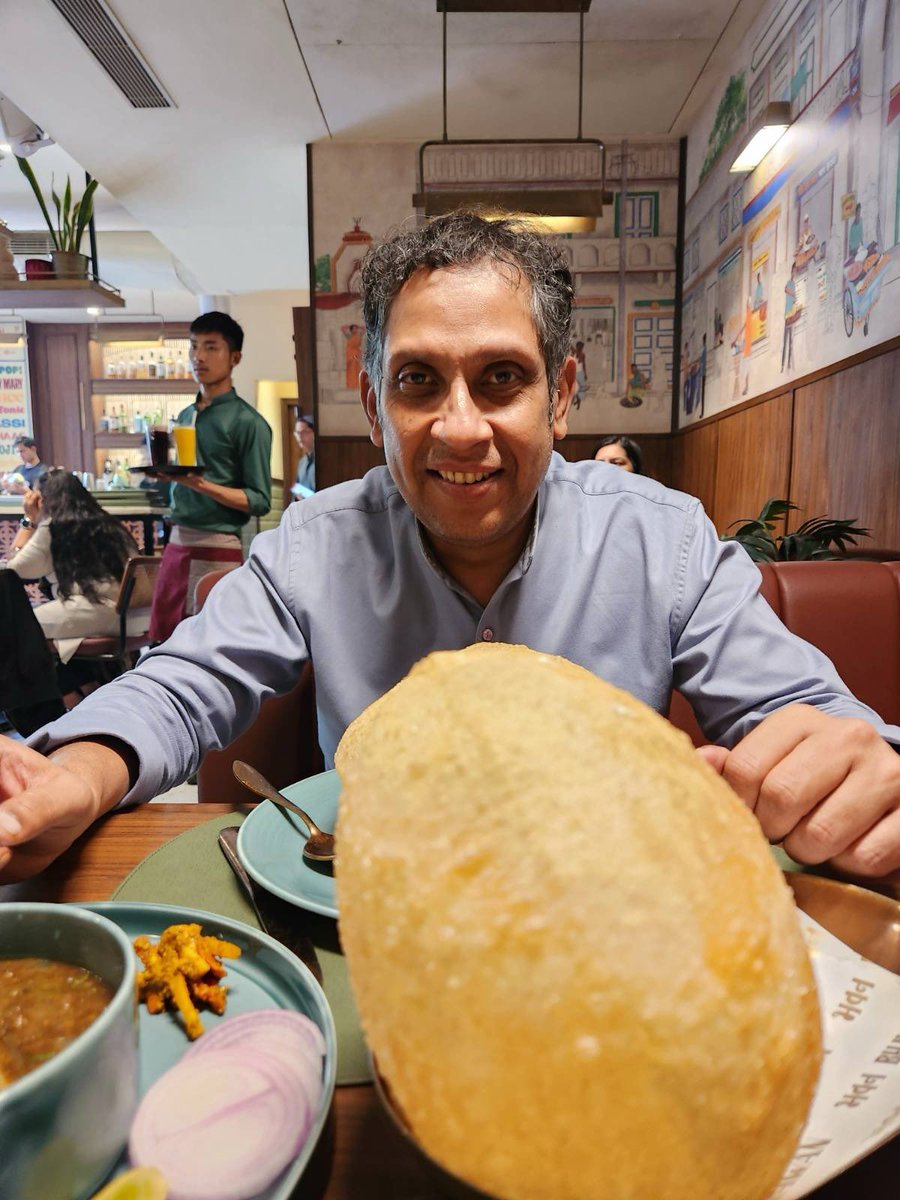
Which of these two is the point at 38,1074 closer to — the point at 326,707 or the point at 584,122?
the point at 326,707

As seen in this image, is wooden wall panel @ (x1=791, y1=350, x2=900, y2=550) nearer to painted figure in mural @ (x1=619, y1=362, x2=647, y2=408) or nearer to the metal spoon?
painted figure in mural @ (x1=619, y1=362, x2=647, y2=408)

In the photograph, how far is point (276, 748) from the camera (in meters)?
1.81

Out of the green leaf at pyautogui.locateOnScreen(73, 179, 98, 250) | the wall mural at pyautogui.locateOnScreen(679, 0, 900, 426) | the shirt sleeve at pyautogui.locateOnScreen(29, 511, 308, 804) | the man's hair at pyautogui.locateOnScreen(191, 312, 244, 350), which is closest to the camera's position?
the shirt sleeve at pyautogui.locateOnScreen(29, 511, 308, 804)

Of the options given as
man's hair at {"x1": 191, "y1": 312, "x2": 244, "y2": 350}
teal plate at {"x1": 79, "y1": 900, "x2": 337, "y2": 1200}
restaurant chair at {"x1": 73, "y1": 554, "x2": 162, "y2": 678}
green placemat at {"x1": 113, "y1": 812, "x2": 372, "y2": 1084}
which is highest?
man's hair at {"x1": 191, "y1": 312, "x2": 244, "y2": 350}

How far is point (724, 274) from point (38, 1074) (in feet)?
16.6

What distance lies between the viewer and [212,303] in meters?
10.6

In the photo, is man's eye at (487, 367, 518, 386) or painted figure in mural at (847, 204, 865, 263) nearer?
man's eye at (487, 367, 518, 386)

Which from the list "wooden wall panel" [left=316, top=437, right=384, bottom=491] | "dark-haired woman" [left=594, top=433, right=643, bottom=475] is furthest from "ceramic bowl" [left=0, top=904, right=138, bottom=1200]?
"wooden wall panel" [left=316, top=437, right=384, bottom=491]

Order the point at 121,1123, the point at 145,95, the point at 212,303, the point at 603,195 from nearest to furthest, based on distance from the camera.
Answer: the point at 121,1123
the point at 603,195
the point at 145,95
the point at 212,303

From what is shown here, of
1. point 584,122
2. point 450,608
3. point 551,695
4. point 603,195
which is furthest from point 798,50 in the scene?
point 551,695

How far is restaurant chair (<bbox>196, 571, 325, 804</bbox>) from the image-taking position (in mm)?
1662

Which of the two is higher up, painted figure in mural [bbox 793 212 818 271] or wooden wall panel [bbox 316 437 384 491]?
painted figure in mural [bbox 793 212 818 271]

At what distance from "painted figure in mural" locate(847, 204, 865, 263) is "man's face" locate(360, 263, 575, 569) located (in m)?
2.24

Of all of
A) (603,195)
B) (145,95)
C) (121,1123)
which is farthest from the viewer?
(145,95)
